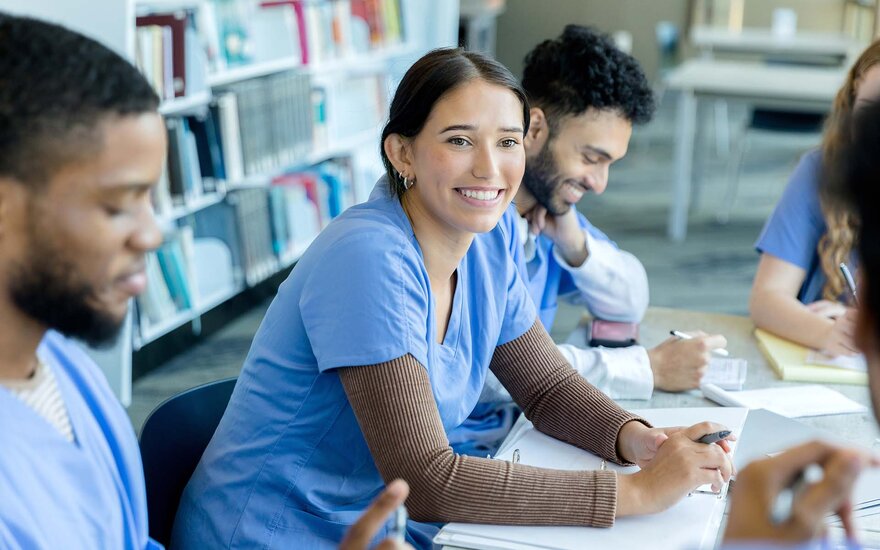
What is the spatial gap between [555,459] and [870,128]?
850 mm

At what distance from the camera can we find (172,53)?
3.38 meters

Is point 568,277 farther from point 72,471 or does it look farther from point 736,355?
point 72,471

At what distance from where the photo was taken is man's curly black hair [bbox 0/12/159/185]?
83 cm

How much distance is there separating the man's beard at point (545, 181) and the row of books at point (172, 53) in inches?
66.1

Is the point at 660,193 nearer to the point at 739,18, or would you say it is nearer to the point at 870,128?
the point at 739,18

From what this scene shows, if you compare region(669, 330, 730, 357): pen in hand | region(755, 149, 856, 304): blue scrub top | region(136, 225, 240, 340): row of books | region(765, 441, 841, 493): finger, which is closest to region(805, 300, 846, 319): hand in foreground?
region(755, 149, 856, 304): blue scrub top

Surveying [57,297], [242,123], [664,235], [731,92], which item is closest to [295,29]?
[242,123]

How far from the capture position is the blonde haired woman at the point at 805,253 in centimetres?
196

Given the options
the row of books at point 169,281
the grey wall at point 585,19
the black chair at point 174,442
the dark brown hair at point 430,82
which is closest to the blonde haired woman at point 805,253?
the dark brown hair at point 430,82

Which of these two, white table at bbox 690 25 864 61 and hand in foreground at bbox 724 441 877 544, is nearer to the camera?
hand in foreground at bbox 724 441 877 544

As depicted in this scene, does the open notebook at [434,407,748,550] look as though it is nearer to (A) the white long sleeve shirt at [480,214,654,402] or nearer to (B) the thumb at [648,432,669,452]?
(B) the thumb at [648,432,669,452]

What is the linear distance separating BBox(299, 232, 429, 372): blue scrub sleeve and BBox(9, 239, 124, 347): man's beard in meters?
0.39

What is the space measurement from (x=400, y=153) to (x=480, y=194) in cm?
14

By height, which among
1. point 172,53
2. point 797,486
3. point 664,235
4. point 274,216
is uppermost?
point 172,53
